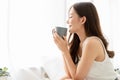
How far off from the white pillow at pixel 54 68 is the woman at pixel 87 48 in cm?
26

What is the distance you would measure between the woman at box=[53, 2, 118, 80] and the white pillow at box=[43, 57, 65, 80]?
256 mm

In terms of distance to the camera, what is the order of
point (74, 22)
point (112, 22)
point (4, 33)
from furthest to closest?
point (112, 22)
point (4, 33)
point (74, 22)

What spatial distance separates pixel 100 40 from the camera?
1.49m

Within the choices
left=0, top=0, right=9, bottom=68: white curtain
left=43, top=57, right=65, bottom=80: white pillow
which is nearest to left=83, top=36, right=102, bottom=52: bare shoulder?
left=43, top=57, right=65, bottom=80: white pillow

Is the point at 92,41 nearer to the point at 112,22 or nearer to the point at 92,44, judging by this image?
the point at 92,44

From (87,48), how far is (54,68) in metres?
0.53

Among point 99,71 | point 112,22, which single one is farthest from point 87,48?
point 112,22

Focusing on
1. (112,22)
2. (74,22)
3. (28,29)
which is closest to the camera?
(74,22)

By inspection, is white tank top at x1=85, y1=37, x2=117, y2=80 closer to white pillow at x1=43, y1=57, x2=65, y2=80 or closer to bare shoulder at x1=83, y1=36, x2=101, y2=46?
bare shoulder at x1=83, y1=36, x2=101, y2=46

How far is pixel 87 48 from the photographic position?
4.65 ft

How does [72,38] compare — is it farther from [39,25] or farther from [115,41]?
[115,41]

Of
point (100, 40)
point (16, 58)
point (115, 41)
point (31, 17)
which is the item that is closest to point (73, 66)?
point (100, 40)

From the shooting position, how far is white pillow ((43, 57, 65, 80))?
5.99 ft

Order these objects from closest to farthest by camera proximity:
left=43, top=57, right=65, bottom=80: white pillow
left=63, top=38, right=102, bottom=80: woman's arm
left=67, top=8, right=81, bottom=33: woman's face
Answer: left=63, top=38, right=102, bottom=80: woman's arm, left=67, top=8, right=81, bottom=33: woman's face, left=43, top=57, right=65, bottom=80: white pillow
